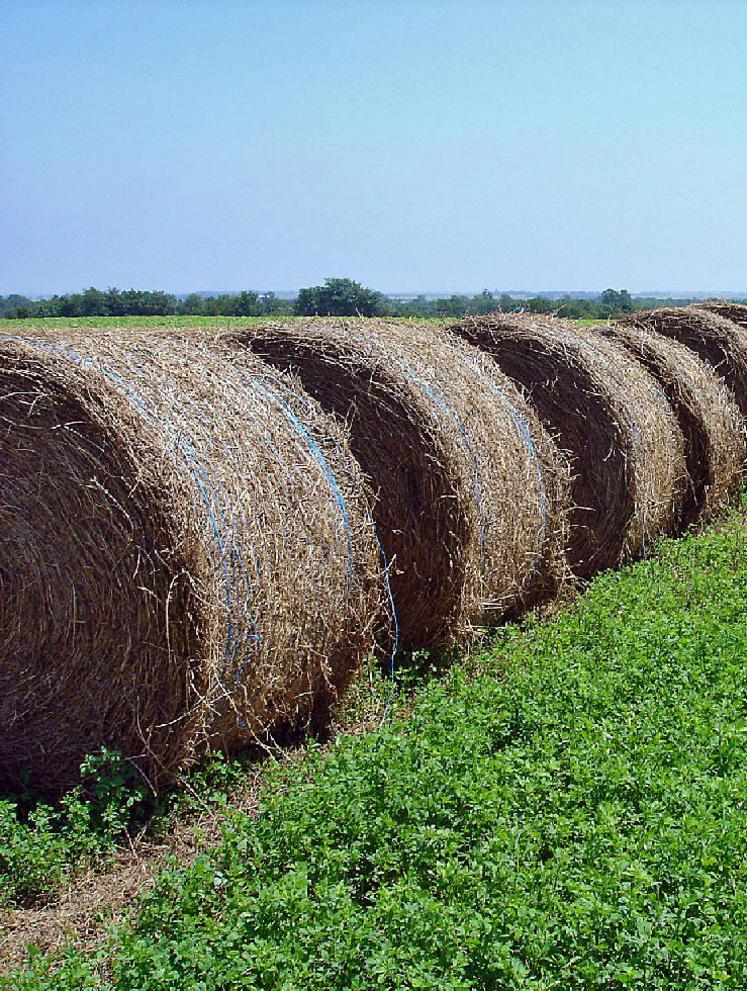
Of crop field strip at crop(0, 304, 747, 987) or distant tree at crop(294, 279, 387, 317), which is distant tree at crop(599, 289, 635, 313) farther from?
crop field strip at crop(0, 304, 747, 987)

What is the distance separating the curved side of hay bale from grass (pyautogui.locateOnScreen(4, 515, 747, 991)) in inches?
198

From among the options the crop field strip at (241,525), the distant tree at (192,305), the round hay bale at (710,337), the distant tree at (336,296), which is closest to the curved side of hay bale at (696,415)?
the round hay bale at (710,337)

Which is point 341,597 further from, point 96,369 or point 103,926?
point 103,926

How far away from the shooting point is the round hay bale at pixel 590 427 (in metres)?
8.68

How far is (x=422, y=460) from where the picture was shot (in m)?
→ 6.59

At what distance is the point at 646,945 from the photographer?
10.6ft

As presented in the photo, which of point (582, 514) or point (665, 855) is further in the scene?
point (582, 514)

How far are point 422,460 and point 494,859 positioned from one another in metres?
3.21

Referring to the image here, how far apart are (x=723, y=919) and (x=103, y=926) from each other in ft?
7.50

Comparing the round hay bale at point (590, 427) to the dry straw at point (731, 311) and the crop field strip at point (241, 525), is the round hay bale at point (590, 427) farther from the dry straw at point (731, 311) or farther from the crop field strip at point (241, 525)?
the dry straw at point (731, 311)

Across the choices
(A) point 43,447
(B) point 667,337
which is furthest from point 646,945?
(B) point 667,337

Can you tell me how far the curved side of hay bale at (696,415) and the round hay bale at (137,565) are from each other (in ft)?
19.5

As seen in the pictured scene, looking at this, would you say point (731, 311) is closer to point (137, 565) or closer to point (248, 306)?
point (137, 565)

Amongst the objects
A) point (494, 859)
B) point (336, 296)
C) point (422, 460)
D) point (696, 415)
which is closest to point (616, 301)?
point (336, 296)
